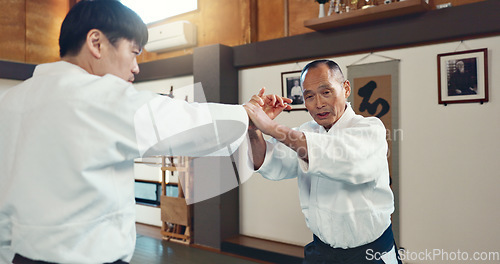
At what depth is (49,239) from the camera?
33.1 inches

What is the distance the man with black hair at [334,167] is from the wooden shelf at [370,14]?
78.6 inches

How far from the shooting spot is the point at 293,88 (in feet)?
14.5

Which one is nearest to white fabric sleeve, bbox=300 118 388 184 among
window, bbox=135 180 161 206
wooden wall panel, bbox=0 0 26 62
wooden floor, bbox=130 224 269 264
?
wooden floor, bbox=130 224 269 264

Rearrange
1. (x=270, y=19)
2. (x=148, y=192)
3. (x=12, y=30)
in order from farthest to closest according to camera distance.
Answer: (x=12, y=30), (x=148, y=192), (x=270, y=19)

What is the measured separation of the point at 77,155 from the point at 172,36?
503 centimetres

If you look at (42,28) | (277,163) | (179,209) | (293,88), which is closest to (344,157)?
(277,163)

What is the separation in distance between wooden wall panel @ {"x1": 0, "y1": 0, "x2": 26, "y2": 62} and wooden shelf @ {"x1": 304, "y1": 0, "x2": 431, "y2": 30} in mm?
5408

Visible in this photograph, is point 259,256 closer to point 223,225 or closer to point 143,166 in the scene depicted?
point 223,225

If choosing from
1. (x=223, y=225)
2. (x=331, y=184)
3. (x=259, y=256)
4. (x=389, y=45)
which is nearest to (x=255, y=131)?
(x=331, y=184)

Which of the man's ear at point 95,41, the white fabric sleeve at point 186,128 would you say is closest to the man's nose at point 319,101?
the white fabric sleeve at point 186,128

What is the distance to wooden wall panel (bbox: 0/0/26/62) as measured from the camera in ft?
20.0

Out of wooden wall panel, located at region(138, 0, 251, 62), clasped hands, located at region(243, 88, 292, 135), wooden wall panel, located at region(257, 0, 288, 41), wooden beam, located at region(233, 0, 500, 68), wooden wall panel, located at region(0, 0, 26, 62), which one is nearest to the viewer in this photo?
clasped hands, located at region(243, 88, 292, 135)

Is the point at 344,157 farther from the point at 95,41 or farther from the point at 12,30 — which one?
the point at 12,30

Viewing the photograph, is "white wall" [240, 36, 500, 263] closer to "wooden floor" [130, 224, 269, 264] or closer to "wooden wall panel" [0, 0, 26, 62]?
"wooden floor" [130, 224, 269, 264]
